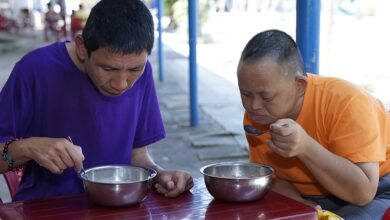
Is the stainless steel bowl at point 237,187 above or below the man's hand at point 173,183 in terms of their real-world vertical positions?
above

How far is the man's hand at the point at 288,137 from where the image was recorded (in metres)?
1.80

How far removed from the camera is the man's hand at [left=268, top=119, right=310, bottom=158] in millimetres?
1801

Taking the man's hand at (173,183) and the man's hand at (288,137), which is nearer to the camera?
the man's hand at (288,137)

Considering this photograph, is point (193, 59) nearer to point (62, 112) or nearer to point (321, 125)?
point (62, 112)

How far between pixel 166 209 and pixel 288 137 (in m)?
0.47

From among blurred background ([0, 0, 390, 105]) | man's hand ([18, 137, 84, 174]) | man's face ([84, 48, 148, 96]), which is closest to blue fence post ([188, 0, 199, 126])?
blurred background ([0, 0, 390, 105])

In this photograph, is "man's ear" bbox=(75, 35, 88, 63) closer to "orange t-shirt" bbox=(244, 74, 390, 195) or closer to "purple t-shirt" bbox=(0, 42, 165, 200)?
"purple t-shirt" bbox=(0, 42, 165, 200)

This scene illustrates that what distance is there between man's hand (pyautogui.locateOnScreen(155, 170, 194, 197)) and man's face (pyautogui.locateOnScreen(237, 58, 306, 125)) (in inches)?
14.0

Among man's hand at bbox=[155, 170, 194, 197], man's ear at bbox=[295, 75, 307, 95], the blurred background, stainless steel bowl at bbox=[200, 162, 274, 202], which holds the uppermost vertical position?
man's ear at bbox=[295, 75, 307, 95]

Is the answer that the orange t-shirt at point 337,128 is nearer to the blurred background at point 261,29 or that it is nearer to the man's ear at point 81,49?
the man's ear at point 81,49

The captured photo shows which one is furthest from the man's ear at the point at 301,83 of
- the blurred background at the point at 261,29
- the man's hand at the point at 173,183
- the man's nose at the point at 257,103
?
the blurred background at the point at 261,29

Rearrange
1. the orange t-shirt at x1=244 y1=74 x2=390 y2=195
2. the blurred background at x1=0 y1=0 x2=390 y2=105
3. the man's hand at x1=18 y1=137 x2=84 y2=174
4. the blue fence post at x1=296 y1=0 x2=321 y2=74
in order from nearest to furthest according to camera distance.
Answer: the man's hand at x1=18 y1=137 x2=84 y2=174 → the orange t-shirt at x1=244 y1=74 x2=390 y2=195 → the blue fence post at x1=296 y1=0 x2=321 y2=74 → the blurred background at x1=0 y1=0 x2=390 y2=105

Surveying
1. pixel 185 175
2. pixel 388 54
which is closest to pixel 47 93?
pixel 185 175

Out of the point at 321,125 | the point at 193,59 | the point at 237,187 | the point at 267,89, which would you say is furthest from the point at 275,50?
the point at 193,59
